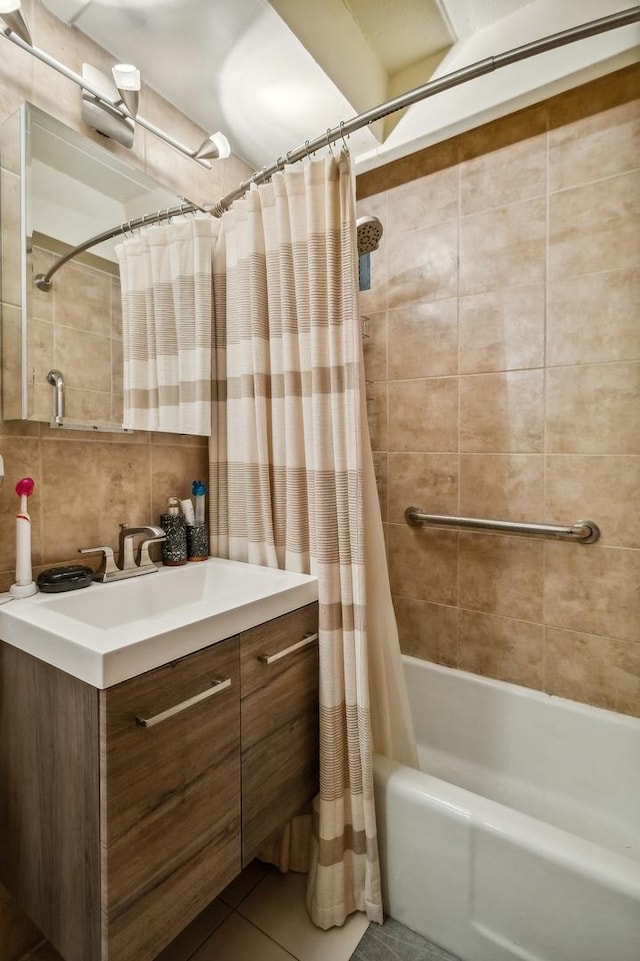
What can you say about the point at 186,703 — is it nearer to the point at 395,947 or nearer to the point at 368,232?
the point at 395,947

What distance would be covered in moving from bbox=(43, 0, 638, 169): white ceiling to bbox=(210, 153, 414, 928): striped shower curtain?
41cm

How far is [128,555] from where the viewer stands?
1183mm

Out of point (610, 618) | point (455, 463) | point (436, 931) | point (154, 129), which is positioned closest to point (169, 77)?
point (154, 129)

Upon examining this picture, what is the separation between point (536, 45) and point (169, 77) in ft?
3.30

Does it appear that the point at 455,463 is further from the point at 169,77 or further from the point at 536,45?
the point at 169,77

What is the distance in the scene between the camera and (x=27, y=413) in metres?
0.99

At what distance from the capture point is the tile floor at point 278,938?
1036mm

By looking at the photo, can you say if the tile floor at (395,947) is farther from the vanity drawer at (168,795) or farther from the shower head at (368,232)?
the shower head at (368,232)

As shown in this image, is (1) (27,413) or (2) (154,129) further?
(2) (154,129)

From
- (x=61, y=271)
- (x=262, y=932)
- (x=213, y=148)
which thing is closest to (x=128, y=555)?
(x=61, y=271)

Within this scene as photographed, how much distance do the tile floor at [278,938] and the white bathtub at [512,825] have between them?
0.18 feet

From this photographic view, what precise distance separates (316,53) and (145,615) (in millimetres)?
1667

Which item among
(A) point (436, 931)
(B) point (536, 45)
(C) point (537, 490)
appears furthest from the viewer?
(C) point (537, 490)

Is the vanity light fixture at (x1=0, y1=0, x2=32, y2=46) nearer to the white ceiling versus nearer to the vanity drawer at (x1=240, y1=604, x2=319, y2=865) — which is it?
the white ceiling
